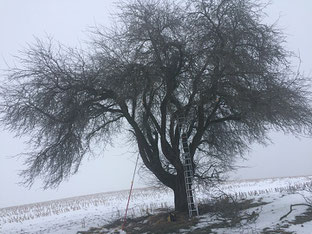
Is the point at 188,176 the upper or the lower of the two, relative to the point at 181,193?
upper

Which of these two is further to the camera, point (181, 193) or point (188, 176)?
point (181, 193)

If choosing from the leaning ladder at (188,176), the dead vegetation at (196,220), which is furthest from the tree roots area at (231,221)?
the leaning ladder at (188,176)

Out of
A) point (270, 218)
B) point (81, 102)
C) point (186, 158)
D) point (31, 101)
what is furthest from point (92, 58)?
point (270, 218)

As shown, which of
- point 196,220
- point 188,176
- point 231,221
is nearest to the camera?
point 231,221

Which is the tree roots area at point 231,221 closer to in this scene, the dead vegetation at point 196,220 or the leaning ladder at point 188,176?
the dead vegetation at point 196,220

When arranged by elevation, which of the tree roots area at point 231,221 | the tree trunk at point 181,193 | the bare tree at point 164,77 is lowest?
the tree roots area at point 231,221

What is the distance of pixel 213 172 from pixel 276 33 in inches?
196

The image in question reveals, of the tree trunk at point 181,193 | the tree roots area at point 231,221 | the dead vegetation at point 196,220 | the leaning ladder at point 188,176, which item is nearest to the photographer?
the tree roots area at point 231,221

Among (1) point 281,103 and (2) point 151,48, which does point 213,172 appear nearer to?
(1) point 281,103

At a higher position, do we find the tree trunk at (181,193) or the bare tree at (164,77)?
the bare tree at (164,77)

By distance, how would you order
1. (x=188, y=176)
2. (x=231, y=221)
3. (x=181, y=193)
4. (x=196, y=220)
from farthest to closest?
(x=181, y=193) < (x=188, y=176) < (x=196, y=220) < (x=231, y=221)

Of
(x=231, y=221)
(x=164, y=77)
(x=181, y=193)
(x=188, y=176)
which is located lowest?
(x=231, y=221)

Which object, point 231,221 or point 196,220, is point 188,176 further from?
point 231,221

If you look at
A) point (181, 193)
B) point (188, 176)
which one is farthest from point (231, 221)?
point (181, 193)
